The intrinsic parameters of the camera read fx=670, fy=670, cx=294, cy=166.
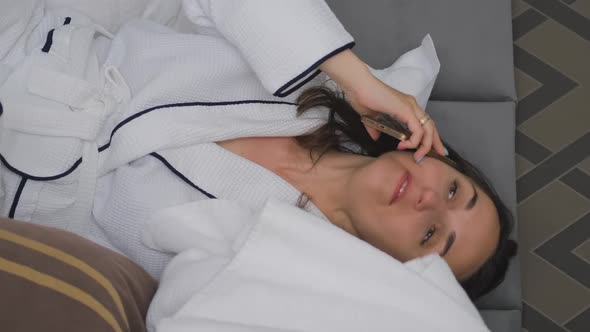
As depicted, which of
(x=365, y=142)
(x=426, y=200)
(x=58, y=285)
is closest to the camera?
(x=58, y=285)

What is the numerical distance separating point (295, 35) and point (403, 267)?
0.45 m

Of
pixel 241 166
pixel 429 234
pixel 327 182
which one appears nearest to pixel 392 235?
pixel 429 234

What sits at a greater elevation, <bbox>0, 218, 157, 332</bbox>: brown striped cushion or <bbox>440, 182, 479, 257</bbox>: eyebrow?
<bbox>0, 218, 157, 332</bbox>: brown striped cushion

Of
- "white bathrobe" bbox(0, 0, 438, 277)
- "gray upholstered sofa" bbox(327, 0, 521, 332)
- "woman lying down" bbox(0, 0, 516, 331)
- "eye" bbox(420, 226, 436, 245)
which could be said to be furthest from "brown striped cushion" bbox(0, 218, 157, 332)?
"gray upholstered sofa" bbox(327, 0, 521, 332)

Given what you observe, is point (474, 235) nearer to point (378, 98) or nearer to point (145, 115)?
point (378, 98)

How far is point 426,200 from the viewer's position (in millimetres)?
1156

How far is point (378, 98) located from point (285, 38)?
7.7 inches

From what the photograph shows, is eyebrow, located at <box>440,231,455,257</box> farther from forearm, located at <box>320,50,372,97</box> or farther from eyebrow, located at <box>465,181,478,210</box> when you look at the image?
forearm, located at <box>320,50,372,97</box>

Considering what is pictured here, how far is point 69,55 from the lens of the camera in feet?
4.17

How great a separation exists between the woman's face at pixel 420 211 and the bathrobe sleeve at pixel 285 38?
0.70 ft

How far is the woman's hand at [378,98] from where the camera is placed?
116cm

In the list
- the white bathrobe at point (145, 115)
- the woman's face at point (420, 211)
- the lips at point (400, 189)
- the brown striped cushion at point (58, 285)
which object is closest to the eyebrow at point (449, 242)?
the woman's face at point (420, 211)

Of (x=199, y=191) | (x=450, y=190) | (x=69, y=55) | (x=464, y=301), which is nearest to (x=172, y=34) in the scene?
(x=69, y=55)

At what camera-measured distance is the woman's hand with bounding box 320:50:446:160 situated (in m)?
1.16
